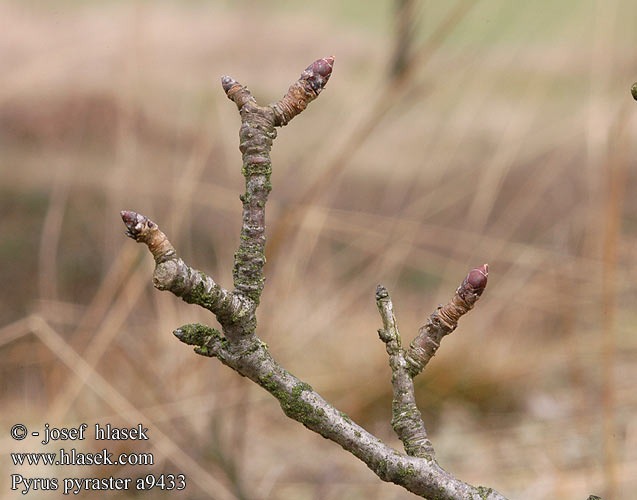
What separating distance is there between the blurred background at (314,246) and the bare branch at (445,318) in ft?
1.08

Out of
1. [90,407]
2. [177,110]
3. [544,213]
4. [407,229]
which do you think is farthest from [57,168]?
[544,213]

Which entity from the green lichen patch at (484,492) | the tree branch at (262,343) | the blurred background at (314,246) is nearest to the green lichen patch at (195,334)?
the tree branch at (262,343)

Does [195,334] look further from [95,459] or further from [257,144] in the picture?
[95,459]

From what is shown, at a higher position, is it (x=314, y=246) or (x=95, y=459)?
(x=314, y=246)

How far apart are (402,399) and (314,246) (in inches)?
47.4

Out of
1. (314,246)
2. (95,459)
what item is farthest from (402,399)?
(314,246)

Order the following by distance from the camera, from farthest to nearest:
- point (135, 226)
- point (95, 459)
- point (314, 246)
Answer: point (314, 246)
point (95, 459)
point (135, 226)

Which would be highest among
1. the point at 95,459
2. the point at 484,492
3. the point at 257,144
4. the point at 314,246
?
the point at 314,246

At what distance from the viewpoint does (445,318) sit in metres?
0.26

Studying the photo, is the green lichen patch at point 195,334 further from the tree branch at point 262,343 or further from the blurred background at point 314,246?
the blurred background at point 314,246

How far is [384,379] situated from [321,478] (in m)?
0.21

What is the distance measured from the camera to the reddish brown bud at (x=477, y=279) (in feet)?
0.78

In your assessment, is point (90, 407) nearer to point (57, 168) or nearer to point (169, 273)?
point (57, 168)

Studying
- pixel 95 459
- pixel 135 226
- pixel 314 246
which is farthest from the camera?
pixel 314 246
